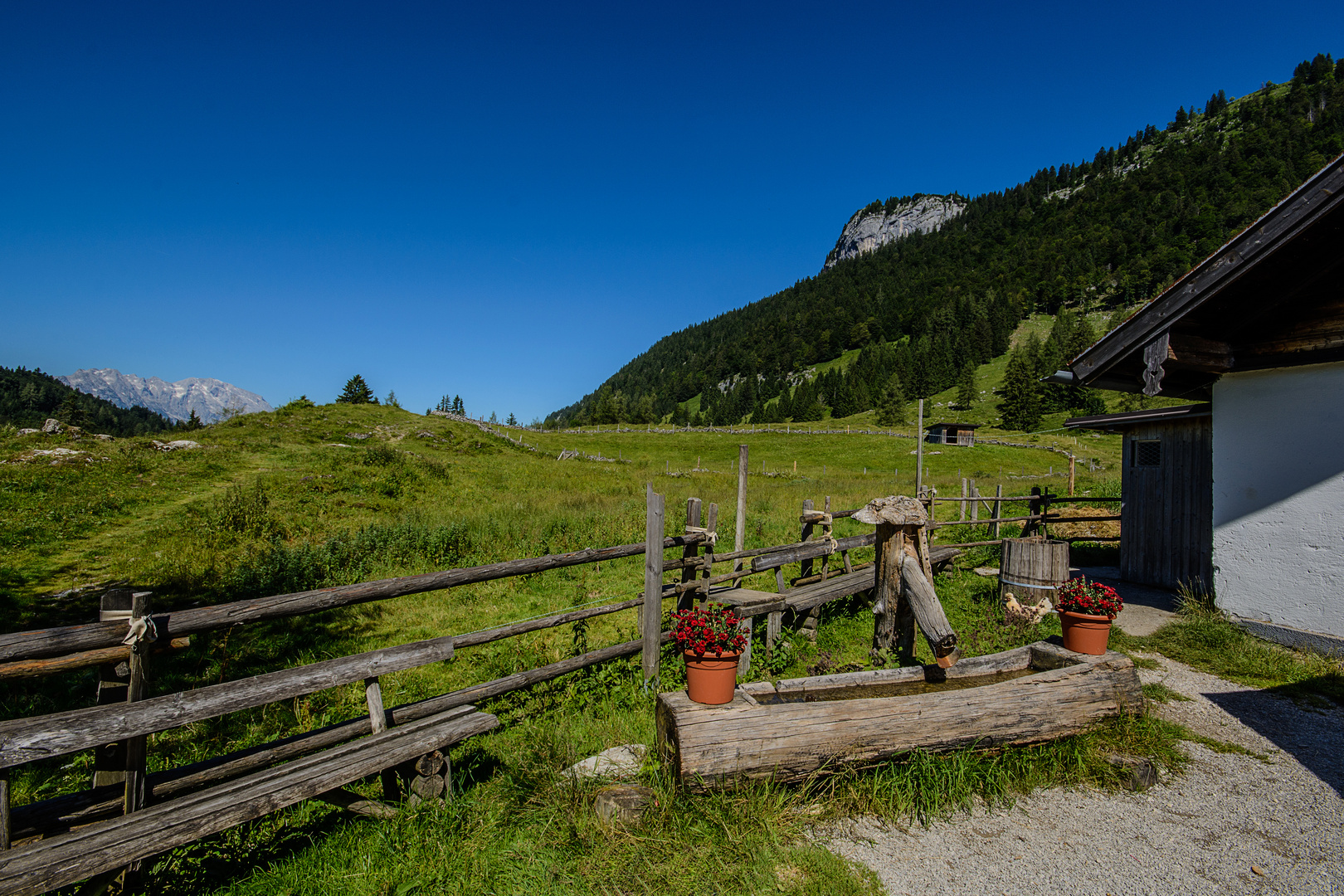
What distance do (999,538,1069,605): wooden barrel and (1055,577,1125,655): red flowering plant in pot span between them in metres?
2.61

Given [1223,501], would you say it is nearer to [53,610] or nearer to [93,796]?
[93,796]

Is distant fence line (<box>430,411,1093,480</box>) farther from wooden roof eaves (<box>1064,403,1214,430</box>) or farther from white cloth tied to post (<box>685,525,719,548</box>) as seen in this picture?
white cloth tied to post (<box>685,525,719,548</box>)

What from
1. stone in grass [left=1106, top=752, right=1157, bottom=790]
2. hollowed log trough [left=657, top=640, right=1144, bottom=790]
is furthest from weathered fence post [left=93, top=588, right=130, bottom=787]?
stone in grass [left=1106, top=752, right=1157, bottom=790]

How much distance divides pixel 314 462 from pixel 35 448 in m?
7.42

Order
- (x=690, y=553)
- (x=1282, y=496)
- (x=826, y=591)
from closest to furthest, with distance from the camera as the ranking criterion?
(x=1282, y=496), (x=690, y=553), (x=826, y=591)

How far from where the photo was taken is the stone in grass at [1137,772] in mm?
4043

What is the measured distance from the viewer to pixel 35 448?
17812 mm

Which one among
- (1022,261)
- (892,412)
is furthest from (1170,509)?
(1022,261)

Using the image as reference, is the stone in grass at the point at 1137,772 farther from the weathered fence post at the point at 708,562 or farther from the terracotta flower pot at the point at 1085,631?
the weathered fence post at the point at 708,562

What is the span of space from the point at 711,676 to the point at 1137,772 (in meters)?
3.18

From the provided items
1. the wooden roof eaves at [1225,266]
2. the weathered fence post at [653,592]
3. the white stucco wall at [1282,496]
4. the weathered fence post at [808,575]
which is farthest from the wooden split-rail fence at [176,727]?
the white stucco wall at [1282,496]

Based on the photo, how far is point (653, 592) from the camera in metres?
5.80

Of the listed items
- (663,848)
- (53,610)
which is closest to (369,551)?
(53,610)

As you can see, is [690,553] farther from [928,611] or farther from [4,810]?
[4,810]
